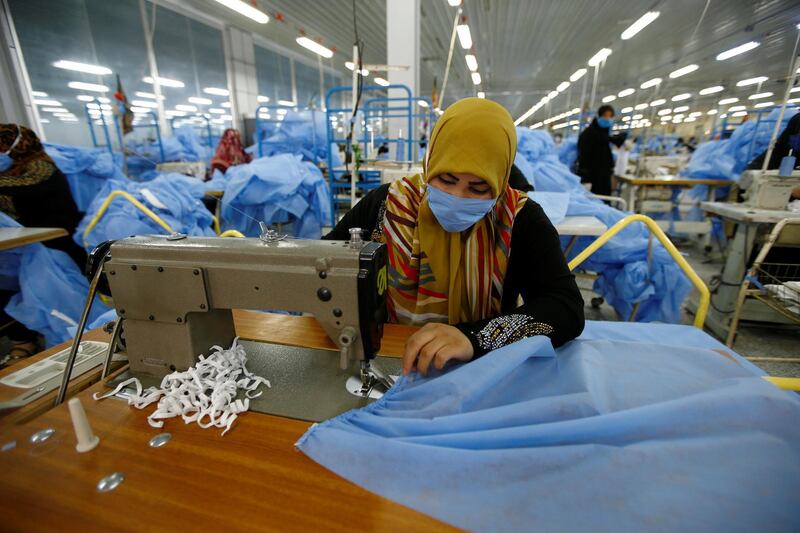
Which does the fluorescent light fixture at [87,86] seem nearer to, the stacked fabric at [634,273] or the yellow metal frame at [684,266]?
the stacked fabric at [634,273]

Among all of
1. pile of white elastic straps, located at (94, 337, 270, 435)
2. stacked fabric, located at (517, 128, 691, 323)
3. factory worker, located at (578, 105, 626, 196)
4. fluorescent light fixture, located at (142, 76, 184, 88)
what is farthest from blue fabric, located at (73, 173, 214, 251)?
fluorescent light fixture, located at (142, 76, 184, 88)

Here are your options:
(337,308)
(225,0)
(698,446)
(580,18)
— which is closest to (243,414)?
(337,308)

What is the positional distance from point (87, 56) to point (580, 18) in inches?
401

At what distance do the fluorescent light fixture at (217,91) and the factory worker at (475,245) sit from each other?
10.8m

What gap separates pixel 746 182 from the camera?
11.4ft

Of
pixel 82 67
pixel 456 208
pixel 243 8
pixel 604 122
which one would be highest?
pixel 243 8

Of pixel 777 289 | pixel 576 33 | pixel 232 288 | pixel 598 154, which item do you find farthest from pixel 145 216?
pixel 576 33

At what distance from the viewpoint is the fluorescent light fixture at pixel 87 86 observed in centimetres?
644

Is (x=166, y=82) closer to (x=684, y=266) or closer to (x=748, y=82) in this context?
(x=684, y=266)

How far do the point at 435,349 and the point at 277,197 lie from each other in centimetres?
336

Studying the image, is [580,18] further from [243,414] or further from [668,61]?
[243,414]

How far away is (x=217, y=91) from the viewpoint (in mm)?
10297

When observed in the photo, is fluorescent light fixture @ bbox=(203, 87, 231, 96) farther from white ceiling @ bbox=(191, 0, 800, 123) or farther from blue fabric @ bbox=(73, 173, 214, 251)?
blue fabric @ bbox=(73, 173, 214, 251)

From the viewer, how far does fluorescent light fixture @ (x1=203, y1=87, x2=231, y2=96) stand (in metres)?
9.92
